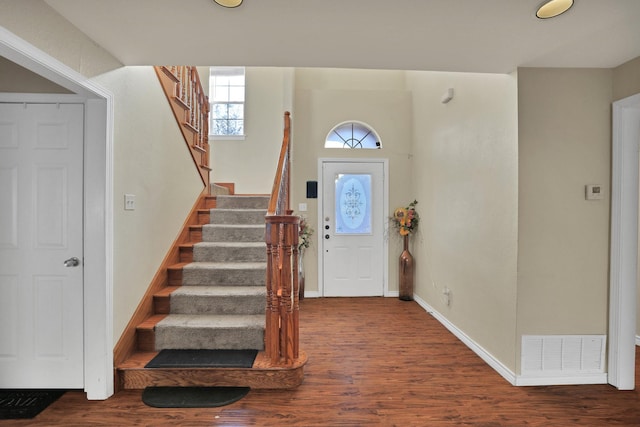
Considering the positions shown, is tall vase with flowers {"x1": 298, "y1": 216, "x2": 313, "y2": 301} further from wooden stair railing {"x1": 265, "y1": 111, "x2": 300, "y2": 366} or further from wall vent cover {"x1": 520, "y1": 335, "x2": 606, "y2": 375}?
wall vent cover {"x1": 520, "y1": 335, "x2": 606, "y2": 375}

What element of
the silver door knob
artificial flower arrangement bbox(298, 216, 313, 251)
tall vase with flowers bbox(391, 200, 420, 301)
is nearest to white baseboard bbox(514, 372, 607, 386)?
tall vase with flowers bbox(391, 200, 420, 301)

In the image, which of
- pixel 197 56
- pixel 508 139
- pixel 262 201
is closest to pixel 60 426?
pixel 197 56

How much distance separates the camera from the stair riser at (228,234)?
3.48 m

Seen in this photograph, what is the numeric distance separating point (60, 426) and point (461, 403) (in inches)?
95.8

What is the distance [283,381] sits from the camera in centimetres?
Result: 224

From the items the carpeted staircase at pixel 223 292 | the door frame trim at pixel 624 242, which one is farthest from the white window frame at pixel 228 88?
the door frame trim at pixel 624 242

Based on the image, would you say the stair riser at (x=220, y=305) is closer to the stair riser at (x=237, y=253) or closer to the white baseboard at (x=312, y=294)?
the stair riser at (x=237, y=253)

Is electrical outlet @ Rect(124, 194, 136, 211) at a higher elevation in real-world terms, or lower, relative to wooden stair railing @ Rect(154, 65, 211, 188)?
lower

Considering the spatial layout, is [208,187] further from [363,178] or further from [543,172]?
[543,172]

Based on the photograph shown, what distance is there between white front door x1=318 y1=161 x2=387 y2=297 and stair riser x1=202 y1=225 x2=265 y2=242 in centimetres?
139

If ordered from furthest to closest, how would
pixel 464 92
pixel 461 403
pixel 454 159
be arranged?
pixel 454 159 → pixel 464 92 → pixel 461 403

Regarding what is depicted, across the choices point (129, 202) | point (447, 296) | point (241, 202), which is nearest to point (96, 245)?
point (129, 202)

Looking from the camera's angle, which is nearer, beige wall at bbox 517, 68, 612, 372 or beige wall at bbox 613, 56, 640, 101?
beige wall at bbox 613, 56, 640, 101

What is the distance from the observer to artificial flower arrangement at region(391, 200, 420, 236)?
4453mm
